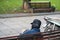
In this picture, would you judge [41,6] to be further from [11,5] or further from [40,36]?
[40,36]

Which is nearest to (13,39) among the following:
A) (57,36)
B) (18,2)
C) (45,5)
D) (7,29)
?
(57,36)

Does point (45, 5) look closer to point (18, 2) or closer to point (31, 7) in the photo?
point (31, 7)

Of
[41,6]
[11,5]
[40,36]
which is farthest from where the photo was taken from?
[11,5]

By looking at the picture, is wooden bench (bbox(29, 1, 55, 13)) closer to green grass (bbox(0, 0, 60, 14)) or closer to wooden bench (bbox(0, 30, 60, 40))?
green grass (bbox(0, 0, 60, 14))

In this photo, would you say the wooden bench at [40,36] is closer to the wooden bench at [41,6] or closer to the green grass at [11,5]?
the wooden bench at [41,6]

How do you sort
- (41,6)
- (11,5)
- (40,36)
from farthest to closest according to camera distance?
(11,5), (41,6), (40,36)

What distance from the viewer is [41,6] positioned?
1330 centimetres

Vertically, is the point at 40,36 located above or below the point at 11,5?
above

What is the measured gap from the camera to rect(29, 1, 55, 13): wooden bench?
12484 millimetres

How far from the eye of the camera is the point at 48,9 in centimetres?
1256

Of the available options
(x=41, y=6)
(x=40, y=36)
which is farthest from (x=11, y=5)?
(x=40, y=36)

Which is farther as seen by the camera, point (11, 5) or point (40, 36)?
point (11, 5)

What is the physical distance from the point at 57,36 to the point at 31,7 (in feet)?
30.0

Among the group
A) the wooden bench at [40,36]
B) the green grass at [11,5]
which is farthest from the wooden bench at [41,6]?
the wooden bench at [40,36]
